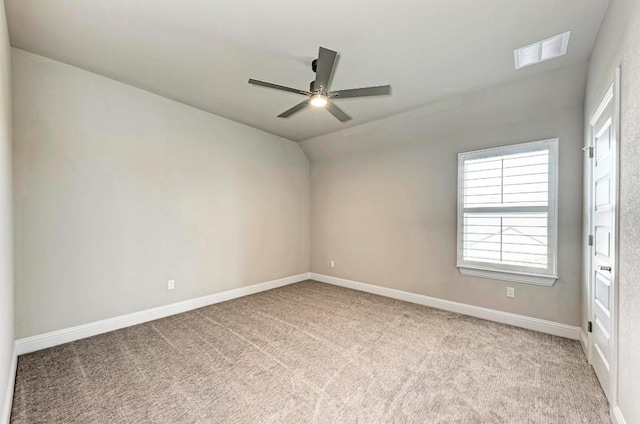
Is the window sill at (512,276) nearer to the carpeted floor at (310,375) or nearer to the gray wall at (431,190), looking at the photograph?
the gray wall at (431,190)

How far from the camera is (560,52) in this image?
2.49 m

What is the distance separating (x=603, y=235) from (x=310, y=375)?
8.42ft

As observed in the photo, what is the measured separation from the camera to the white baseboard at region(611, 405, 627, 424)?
1650mm

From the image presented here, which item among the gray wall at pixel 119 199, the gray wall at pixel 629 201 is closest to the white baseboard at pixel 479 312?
the gray wall at pixel 629 201

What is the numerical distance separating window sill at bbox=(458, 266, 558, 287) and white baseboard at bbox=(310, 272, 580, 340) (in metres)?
0.41

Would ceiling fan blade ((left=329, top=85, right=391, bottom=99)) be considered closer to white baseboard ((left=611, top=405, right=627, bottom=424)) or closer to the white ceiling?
the white ceiling

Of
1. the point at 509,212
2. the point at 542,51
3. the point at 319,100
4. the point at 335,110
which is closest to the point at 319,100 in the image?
the point at 319,100

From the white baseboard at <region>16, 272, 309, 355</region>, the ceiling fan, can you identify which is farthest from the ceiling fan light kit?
the white baseboard at <region>16, 272, 309, 355</region>

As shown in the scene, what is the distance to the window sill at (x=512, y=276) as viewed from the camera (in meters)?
3.18

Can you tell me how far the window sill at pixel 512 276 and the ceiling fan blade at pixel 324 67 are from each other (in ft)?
9.69

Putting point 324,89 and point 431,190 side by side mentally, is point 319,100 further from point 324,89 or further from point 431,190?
point 431,190

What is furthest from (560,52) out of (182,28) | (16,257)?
(16,257)

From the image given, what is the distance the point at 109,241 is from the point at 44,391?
1482mm

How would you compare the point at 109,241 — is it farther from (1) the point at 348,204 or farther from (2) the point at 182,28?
(1) the point at 348,204
